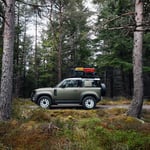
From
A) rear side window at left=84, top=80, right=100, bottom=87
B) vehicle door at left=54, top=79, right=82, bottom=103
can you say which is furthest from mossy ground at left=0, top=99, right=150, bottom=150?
rear side window at left=84, top=80, right=100, bottom=87

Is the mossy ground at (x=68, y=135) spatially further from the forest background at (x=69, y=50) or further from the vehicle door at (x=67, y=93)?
the forest background at (x=69, y=50)

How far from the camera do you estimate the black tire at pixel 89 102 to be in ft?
50.8

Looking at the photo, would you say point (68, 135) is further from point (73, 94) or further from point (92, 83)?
point (92, 83)

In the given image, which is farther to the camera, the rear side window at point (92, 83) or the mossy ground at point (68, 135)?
the rear side window at point (92, 83)

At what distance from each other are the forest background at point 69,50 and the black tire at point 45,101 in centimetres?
683

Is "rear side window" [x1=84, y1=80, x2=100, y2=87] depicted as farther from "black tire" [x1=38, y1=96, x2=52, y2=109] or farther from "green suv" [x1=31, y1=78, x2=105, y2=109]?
"black tire" [x1=38, y1=96, x2=52, y2=109]

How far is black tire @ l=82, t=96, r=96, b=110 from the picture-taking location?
15477mm

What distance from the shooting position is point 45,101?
1545 centimetres

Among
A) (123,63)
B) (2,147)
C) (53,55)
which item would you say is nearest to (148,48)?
(123,63)

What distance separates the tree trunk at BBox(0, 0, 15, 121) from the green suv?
608 centimetres

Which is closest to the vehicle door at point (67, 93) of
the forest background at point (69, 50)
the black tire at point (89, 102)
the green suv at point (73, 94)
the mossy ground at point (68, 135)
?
the green suv at point (73, 94)

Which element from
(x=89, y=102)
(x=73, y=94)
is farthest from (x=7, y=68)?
(x=89, y=102)

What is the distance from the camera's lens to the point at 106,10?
20.6 m

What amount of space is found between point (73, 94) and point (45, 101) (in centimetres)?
178
